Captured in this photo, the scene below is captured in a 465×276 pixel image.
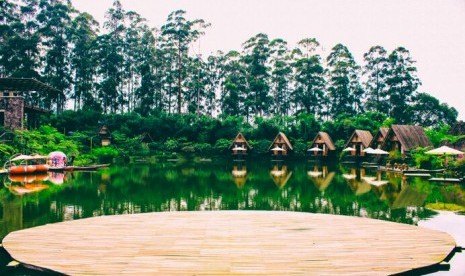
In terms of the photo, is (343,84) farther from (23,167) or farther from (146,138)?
(23,167)

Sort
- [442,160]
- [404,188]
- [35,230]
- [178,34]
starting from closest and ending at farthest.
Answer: [35,230]
[404,188]
[442,160]
[178,34]

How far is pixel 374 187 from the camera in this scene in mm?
17625

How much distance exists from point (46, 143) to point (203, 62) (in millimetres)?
27632

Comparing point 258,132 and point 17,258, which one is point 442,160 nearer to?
point 258,132

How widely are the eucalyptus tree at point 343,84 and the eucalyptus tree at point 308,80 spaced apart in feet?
4.87

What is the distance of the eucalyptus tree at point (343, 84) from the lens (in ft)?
176

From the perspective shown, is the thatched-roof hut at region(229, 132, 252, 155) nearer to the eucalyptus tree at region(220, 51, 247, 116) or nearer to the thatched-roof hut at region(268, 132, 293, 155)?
the thatched-roof hut at region(268, 132, 293, 155)

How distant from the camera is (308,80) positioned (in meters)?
54.0

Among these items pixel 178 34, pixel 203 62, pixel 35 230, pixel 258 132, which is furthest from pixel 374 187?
pixel 203 62

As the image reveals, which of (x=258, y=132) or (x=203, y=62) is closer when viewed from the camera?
(x=258, y=132)

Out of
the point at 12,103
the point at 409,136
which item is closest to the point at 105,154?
the point at 12,103

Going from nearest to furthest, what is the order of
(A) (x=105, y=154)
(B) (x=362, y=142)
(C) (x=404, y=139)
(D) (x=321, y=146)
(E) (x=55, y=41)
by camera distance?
(C) (x=404, y=139) → (A) (x=105, y=154) → (B) (x=362, y=142) → (D) (x=321, y=146) → (E) (x=55, y=41)

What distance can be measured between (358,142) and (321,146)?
3.64 metres

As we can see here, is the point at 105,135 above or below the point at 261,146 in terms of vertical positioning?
above
